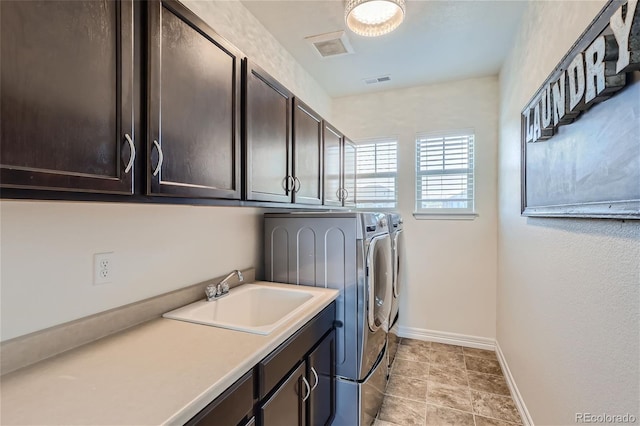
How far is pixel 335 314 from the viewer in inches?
70.6

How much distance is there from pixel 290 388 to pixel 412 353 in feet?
6.80

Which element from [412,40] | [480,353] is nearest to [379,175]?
[412,40]

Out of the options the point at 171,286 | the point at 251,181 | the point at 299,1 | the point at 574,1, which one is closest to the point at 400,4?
the point at 299,1

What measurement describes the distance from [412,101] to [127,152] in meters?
3.10

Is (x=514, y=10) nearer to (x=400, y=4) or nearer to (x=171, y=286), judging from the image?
(x=400, y=4)

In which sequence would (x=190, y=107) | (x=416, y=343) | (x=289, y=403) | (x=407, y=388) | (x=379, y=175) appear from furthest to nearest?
(x=379, y=175) < (x=416, y=343) < (x=407, y=388) < (x=289, y=403) < (x=190, y=107)

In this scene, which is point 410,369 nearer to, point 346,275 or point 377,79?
point 346,275

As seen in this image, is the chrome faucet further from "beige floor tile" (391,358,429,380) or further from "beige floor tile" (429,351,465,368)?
"beige floor tile" (429,351,465,368)

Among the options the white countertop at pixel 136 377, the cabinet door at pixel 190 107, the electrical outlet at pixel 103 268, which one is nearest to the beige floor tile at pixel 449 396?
the white countertop at pixel 136 377

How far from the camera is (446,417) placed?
6.59ft

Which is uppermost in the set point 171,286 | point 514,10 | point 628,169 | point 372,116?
point 514,10

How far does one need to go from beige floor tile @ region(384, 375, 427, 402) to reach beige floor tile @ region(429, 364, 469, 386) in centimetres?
15

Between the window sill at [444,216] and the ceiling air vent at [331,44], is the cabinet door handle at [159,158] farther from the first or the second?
the window sill at [444,216]

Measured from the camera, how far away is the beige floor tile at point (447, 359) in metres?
2.70
